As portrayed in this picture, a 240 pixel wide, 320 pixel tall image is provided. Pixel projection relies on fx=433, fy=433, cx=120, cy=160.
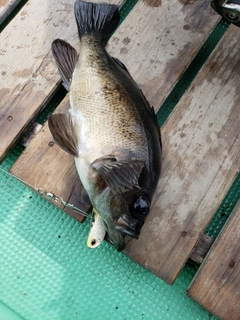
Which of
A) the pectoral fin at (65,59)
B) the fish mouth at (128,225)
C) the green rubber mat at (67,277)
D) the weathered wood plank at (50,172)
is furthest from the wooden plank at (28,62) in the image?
the fish mouth at (128,225)

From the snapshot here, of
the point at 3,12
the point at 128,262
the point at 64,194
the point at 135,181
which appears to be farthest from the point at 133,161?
the point at 3,12

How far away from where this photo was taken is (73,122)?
6.51 feet

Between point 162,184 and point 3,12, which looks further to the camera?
point 3,12

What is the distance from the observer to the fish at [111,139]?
1.75m

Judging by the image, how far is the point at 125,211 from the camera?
5.76 ft

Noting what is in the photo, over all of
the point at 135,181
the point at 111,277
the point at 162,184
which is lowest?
the point at 111,277

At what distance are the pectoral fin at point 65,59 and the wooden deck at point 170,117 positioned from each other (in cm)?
22

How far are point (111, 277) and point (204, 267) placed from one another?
1.54ft

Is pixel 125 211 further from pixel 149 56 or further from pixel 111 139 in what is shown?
pixel 149 56

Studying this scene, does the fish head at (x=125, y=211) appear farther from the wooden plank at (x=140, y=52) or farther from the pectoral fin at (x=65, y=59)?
the pectoral fin at (x=65, y=59)

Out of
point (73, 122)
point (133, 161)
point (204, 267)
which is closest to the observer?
point (133, 161)

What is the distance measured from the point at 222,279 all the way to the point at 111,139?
0.90 meters

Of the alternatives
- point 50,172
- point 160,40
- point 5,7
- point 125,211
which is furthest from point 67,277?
point 5,7

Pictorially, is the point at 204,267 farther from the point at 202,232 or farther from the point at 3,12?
the point at 3,12
